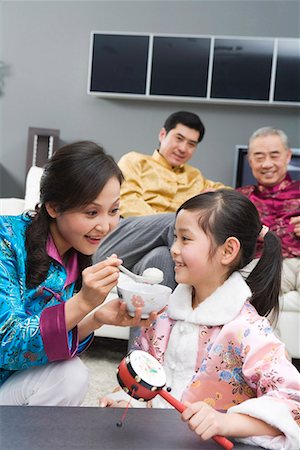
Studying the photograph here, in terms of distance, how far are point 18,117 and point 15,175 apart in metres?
0.44

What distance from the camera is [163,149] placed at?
287cm

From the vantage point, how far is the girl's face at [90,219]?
1.22 metres

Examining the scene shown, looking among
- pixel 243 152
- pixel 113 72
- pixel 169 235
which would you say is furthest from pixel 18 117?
pixel 169 235

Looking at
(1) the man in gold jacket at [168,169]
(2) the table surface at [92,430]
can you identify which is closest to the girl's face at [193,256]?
(2) the table surface at [92,430]

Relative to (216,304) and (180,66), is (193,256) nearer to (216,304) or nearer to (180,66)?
(216,304)

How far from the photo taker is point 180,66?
389 cm

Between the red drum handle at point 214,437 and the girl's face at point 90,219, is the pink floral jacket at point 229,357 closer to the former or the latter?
the red drum handle at point 214,437

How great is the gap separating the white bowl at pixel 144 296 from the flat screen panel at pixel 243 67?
2.94m

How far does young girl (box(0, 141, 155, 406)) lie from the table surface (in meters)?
0.24

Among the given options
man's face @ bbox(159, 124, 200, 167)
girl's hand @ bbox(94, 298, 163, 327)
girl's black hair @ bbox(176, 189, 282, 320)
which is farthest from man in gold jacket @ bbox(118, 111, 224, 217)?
girl's hand @ bbox(94, 298, 163, 327)

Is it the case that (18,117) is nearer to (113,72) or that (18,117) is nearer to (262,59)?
(113,72)

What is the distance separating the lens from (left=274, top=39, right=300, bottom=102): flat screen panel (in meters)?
3.81

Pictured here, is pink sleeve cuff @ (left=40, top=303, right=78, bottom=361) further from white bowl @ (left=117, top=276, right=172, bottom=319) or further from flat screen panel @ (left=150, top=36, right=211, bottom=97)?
flat screen panel @ (left=150, top=36, right=211, bottom=97)

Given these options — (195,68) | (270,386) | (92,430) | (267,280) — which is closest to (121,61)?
(195,68)
